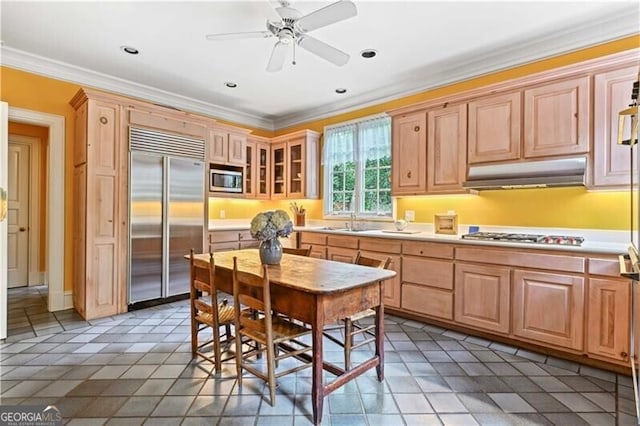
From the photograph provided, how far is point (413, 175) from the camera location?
4031mm

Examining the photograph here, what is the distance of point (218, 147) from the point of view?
4973 millimetres

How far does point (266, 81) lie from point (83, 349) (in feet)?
11.5

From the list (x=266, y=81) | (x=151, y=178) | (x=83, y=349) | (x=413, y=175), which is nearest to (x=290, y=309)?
(x=83, y=349)

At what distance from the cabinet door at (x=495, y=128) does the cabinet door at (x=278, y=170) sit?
3.09 m

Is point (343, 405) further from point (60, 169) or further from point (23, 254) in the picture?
point (23, 254)

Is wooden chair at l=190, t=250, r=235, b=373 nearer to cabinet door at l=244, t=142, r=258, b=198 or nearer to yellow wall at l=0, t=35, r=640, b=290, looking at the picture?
yellow wall at l=0, t=35, r=640, b=290

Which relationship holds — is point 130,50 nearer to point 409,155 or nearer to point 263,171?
point 263,171

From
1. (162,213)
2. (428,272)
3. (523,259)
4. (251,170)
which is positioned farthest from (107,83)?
(523,259)

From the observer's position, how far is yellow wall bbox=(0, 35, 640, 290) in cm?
302

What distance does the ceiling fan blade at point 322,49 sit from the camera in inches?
104

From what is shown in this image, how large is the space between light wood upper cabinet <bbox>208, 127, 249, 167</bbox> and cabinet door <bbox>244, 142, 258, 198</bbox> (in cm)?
22

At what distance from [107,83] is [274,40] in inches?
95.5

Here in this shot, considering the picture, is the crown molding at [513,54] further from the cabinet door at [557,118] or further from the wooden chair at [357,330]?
the wooden chair at [357,330]

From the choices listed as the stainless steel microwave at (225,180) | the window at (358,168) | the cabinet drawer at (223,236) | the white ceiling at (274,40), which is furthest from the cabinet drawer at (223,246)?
the white ceiling at (274,40)
